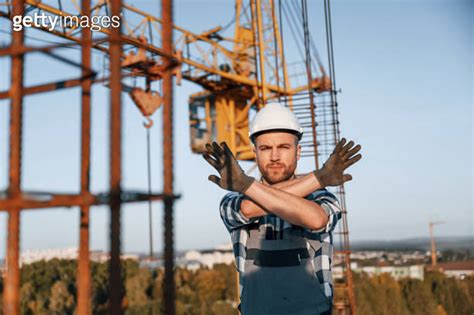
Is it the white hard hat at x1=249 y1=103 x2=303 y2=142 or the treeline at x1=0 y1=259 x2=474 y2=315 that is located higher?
the white hard hat at x1=249 y1=103 x2=303 y2=142

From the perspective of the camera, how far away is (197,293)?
57062 mm

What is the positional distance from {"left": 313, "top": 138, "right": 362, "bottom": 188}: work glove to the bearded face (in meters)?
0.26

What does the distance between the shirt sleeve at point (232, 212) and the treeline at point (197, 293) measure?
146 ft

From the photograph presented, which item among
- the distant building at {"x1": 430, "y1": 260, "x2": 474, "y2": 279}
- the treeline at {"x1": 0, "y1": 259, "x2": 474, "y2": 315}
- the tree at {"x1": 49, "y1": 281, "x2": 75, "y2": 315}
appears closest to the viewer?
the tree at {"x1": 49, "y1": 281, "x2": 75, "y2": 315}

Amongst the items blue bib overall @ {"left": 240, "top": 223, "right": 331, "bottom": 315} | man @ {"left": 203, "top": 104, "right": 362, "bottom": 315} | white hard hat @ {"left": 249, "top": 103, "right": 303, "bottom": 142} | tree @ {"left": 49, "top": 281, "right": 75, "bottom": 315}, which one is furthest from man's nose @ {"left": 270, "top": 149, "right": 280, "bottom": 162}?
tree @ {"left": 49, "top": 281, "right": 75, "bottom": 315}

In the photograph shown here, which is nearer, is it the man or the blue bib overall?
the man

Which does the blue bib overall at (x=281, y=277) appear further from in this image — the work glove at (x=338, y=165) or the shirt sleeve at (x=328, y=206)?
the work glove at (x=338, y=165)

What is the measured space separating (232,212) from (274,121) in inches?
24.7

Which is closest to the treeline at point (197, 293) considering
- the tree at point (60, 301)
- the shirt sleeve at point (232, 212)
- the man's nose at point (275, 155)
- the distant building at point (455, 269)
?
the tree at point (60, 301)

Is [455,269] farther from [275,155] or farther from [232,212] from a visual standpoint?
[232,212]

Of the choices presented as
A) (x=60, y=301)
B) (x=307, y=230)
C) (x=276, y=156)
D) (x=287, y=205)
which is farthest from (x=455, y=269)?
(x=287, y=205)

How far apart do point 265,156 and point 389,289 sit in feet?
175

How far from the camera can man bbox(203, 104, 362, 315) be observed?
277cm

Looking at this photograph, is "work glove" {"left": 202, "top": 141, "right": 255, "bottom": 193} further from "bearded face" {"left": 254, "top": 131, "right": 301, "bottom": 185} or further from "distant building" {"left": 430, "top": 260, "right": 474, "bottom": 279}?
"distant building" {"left": 430, "top": 260, "right": 474, "bottom": 279}
